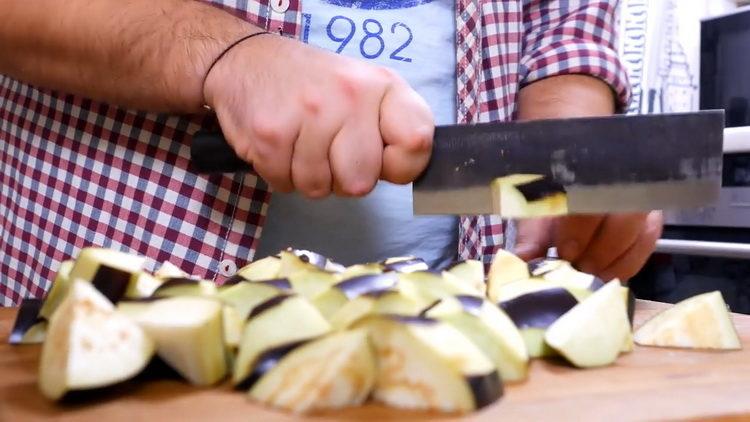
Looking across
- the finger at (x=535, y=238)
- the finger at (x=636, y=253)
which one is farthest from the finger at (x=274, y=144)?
the finger at (x=636, y=253)

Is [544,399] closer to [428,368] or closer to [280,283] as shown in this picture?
[428,368]

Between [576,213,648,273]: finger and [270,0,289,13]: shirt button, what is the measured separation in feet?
1.80

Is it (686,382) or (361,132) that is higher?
(361,132)

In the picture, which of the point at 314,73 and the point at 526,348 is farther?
the point at 314,73

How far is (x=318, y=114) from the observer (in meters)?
0.90

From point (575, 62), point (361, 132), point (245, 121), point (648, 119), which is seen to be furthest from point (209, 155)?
point (575, 62)

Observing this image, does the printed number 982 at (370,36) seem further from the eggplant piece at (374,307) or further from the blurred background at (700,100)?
the blurred background at (700,100)

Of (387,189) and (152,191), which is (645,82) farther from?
(152,191)

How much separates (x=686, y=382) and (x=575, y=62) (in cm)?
78

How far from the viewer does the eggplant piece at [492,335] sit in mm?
659

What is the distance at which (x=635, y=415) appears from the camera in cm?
57

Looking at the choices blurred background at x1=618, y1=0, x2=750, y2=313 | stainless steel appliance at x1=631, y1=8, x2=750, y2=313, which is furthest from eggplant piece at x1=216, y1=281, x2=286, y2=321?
stainless steel appliance at x1=631, y1=8, x2=750, y2=313

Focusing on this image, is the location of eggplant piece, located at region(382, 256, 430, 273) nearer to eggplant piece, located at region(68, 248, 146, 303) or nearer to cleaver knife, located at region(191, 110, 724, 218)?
cleaver knife, located at region(191, 110, 724, 218)

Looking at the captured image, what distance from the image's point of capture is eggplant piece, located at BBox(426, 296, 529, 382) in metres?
0.66
